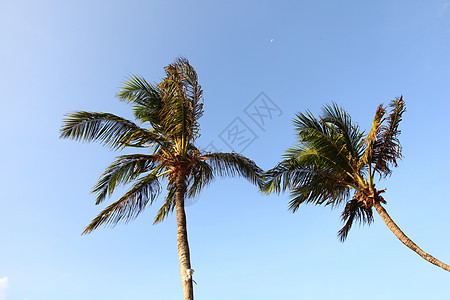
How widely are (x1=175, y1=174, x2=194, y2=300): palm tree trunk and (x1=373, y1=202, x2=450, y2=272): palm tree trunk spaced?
6.33 metres

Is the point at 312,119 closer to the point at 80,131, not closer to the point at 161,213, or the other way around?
the point at 161,213

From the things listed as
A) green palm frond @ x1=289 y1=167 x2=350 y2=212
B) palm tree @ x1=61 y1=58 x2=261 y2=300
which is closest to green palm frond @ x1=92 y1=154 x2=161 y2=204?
palm tree @ x1=61 y1=58 x2=261 y2=300

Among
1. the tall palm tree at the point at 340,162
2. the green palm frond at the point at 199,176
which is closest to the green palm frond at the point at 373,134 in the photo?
the tall palm tree at the point at 340,162

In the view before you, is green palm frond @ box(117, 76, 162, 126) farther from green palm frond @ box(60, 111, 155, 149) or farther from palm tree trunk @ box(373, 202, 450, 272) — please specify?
palm tree trunk @ box(373, 202, 450, 272)

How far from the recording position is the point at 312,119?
448 inches

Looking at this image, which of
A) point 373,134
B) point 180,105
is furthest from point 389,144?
point 180,105

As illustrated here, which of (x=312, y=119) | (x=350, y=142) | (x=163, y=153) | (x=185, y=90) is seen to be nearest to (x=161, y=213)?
(x=163, y=153)

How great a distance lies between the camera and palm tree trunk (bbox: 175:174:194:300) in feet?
26.2

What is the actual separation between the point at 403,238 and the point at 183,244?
698 cm

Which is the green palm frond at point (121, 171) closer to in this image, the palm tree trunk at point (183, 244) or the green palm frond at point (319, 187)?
the palm tree trunk at point (183, 244)

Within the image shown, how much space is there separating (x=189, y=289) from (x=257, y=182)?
4003mm

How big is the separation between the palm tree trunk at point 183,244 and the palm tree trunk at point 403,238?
633 centimetres

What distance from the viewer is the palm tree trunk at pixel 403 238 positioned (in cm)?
977

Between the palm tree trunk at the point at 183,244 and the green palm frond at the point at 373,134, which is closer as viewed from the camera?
the palm tree trunk at the point at 183,244
